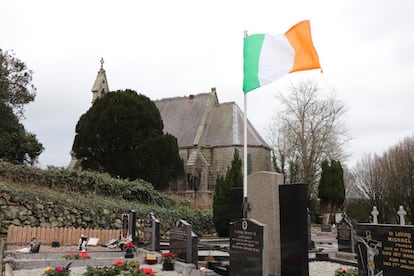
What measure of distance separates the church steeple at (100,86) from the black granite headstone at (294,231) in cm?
3246

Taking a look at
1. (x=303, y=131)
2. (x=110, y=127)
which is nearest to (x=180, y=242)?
(x=110, y=127)

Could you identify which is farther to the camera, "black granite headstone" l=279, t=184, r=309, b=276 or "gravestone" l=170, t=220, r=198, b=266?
"gravestone" l=170, t=220, r=198, b=266

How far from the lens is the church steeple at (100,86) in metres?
38.5

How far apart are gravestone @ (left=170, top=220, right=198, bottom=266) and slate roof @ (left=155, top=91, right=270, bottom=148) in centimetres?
2313

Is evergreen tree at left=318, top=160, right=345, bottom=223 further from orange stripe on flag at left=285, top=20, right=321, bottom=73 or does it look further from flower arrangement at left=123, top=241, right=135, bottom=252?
orange stripe on flag at left=285, top=20, right=321, bottom=73

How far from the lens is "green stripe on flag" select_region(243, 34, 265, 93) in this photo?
757 centimetres

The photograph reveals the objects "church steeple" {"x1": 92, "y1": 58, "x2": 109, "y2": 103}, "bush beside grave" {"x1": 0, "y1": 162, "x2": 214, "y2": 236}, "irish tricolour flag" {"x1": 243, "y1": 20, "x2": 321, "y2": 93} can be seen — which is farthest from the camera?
"church steeple" {"x1": 92, "y1": 58, "x2": 109, "y2": 103}

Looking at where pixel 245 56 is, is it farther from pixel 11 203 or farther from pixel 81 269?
pixel 11 203

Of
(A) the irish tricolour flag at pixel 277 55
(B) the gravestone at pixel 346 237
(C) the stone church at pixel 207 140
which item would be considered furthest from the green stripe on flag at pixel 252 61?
(C) the stone church at pixel 207 140

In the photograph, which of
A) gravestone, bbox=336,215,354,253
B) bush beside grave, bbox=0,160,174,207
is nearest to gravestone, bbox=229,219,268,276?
gravestone, bbox=336,215,354,253

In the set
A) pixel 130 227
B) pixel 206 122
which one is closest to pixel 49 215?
pixel 130 227

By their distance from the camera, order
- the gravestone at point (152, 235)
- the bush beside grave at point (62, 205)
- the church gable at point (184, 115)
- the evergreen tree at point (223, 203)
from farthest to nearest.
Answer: the church gable at point (184, 115) → the evergreen tree at point (223, 203) → the bush beside grave at point (62, 205) → the gravestone at point (152, 235)

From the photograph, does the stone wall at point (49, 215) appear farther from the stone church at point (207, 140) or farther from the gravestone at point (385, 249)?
the stone church at point (207, 140)

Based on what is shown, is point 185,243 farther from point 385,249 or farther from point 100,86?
point 100,86
